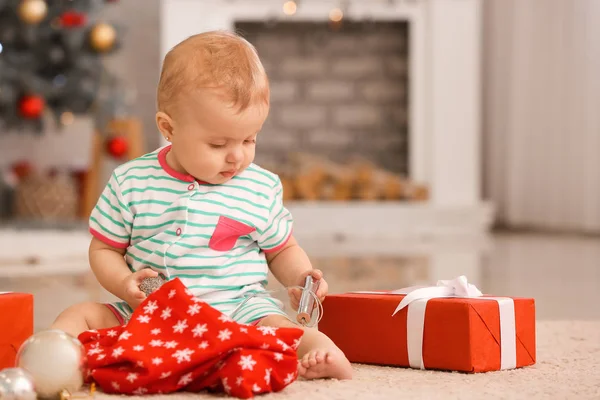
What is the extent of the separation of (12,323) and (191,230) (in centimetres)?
26

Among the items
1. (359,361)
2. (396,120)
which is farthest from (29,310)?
(396,120)

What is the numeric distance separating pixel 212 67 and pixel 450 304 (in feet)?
1.44

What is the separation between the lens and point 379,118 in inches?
181

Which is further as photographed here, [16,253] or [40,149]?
[40,149]

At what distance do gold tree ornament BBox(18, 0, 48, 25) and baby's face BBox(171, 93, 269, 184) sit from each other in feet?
8.16

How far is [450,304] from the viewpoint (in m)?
1.16

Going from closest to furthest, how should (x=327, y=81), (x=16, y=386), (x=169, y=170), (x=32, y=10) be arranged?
1. (x=16, y=386)
2. (x=169, y=170)
3. (x=32, y=10)
4. (x=327, y=81)

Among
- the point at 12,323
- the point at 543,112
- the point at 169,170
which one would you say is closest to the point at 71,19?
the point at 543,112

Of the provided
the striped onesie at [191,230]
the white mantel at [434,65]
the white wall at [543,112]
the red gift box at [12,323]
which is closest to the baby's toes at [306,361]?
the striped onesie at [191,230]

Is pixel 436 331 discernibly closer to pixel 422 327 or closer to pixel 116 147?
pixel 422 327

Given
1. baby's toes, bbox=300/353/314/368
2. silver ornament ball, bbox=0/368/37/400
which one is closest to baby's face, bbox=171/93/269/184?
baby's toes, bbox=300/353/314/368

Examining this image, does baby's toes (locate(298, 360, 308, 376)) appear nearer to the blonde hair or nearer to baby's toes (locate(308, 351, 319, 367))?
baby's toes (locate(308, 351, 319, 367))

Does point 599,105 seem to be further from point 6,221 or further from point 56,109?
point 6,221

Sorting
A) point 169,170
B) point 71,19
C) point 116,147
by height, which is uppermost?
point 71,19
